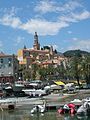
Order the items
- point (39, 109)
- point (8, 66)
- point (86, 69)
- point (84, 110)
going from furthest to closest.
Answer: point (8, 66) < point (86, 69) < point (39, 109) < point (84, 110)

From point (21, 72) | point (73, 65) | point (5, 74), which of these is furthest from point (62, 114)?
point (21, 72)

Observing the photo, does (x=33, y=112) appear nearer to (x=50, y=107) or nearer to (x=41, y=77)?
(x=50, y=107)

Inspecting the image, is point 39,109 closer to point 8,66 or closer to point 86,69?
point 86,69

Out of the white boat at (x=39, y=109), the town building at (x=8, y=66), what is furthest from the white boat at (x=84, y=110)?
the town building at (x=8, y=66)

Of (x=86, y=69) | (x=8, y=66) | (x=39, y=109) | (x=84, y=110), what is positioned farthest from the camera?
(x=8, y=66)

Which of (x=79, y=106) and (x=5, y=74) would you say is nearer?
(x=79, y=106)

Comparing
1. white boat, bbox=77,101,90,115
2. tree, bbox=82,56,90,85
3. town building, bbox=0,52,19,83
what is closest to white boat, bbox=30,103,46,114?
white boat, bbox=77,101,90,115

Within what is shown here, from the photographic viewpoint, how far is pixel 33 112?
2566 inches

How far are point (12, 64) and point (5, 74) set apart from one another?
530cm

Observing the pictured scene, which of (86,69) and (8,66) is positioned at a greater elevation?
(8,66)

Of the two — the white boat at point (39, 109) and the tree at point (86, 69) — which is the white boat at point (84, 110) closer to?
the white boat at point (39, 109)

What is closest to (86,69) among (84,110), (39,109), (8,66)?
(8,66)

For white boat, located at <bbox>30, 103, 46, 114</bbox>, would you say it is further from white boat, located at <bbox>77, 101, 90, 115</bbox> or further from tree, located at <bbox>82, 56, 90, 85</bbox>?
tree, located at <bbox>82, 56, 90, 85</bbox>

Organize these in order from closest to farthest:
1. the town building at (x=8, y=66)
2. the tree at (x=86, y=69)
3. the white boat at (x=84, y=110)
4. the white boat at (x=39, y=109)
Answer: the white boat at (x=84, y=110)
the white boat at (x=39, y=109)
the tree at (x=86, y=69)
the town building at (x=8, y=66)
